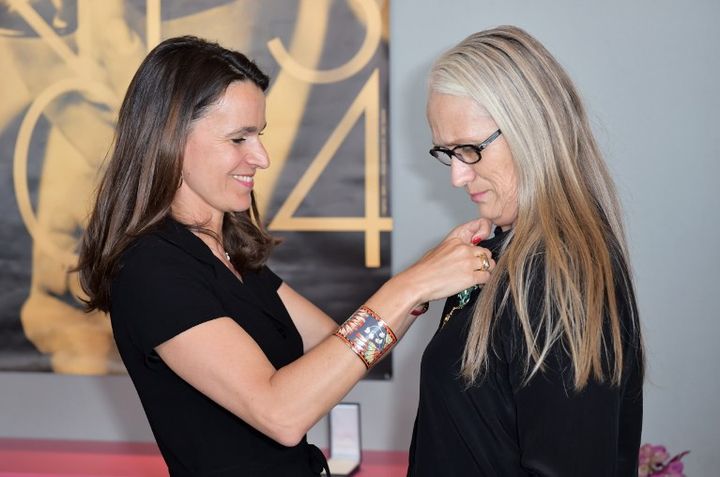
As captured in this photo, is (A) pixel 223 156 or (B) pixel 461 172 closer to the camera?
(B) pixel 461 172

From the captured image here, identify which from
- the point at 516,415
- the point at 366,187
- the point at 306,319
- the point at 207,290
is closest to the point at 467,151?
the point at 516,415

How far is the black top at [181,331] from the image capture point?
4.97ft

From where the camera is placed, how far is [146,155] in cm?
162

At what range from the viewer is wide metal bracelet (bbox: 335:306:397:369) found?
1472 mm

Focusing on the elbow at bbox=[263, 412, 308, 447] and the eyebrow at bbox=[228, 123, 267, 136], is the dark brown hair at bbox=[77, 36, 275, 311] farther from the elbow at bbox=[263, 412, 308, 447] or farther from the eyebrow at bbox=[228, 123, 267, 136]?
the elbow at bbox=[263, 412, 308, 447]

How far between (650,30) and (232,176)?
61.1 inches

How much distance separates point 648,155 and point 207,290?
1663mm

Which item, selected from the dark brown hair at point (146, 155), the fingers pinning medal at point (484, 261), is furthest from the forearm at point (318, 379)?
the dark brown hair at point (146, 155)

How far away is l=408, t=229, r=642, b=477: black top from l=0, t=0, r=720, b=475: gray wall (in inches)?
51.2

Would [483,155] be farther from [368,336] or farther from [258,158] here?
[258,158]

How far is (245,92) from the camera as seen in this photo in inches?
67.9

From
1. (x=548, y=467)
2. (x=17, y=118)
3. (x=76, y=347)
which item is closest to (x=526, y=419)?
(x=548, y=467)

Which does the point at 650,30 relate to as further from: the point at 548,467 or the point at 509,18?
the point at 548,467

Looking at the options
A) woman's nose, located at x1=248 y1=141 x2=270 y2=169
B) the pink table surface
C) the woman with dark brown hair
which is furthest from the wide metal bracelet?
the pink table surface
